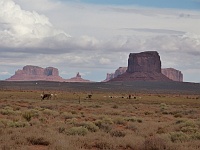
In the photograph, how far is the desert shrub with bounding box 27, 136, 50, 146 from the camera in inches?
527

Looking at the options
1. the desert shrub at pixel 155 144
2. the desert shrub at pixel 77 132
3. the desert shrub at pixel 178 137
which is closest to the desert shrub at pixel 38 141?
the desert shrub at pixel 77 132

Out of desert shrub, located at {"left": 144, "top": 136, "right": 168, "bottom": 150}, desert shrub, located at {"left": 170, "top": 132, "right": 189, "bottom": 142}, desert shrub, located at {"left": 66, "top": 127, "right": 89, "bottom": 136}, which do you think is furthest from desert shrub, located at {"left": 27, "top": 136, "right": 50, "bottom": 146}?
desert shrub, located at {"left": 170, "top": 132, "right": 189, "bottom": 142}

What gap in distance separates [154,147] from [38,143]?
14.0 feet

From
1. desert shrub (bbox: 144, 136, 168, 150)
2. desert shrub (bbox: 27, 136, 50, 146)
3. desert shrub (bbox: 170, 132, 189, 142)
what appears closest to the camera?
desert shrub (bbox: 144, 136, 168, 150)

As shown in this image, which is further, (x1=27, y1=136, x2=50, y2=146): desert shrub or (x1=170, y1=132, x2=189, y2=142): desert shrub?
(x1=170, y1=132, x2=189, y2=142): desert shrub

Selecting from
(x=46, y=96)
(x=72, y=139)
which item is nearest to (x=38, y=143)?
(x=72, y=139)

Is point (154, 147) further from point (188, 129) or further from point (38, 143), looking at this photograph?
point (188, 129)

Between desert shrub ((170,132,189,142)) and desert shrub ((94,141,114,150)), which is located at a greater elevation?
desert shrub ((170,132,189,142))

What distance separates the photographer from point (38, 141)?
44.3 feet

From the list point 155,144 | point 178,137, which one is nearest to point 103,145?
point 155,144

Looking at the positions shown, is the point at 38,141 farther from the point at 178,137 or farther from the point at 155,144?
the point at 178,137

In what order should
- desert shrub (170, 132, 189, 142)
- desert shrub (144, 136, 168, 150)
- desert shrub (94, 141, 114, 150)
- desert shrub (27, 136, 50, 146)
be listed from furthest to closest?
desert shrub (170, 132, 189, 142), desert shrub (27, 136, 50, 146), desert shrub (94, 141, 114, 150), desert shrub (144, 136, 168, 150)

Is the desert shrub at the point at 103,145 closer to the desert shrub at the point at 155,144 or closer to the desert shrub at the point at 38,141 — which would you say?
the desert shrub at the point at 155,144

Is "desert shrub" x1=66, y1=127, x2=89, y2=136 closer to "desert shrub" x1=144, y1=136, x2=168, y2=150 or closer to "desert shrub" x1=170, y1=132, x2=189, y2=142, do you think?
"desert shrub" x1=170, y1=132, x2=189, y2=142
